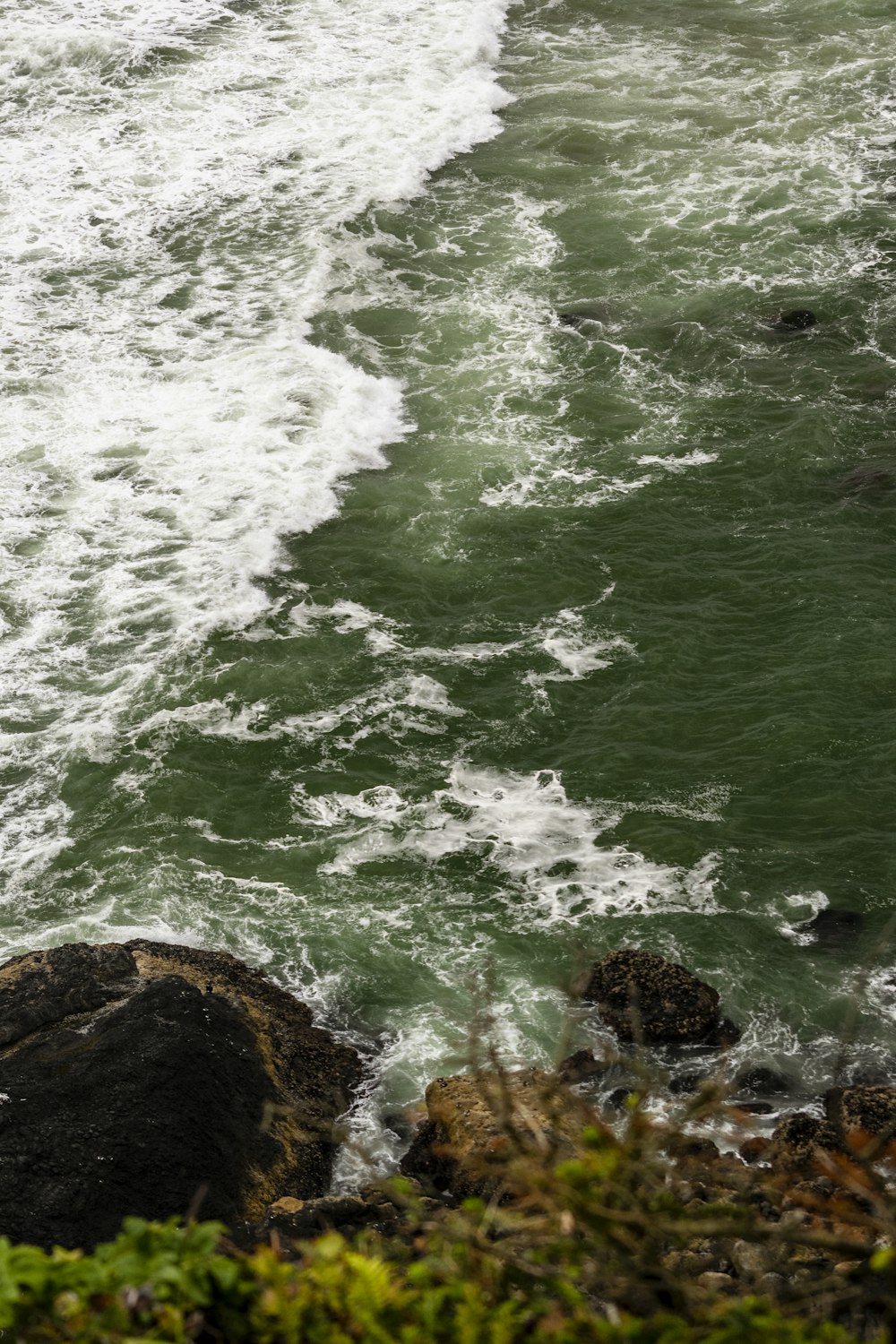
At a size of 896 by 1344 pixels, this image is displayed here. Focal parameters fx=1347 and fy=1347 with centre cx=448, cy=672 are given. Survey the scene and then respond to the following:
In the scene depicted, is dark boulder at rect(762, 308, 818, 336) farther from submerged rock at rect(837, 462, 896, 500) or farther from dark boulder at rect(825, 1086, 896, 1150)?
dark boulder at rect(825, 1086, 896, 1150)

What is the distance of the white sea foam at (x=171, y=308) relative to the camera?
1424 cm

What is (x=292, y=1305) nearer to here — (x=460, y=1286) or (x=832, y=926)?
(x=460, y=1286)

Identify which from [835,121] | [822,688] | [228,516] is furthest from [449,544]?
[835,121]

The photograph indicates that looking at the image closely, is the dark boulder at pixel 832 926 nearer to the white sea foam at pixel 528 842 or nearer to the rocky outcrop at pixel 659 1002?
the white sea foam at pixel 528 842

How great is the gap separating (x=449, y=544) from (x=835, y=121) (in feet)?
46.5

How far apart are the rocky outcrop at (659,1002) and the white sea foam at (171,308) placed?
502cm

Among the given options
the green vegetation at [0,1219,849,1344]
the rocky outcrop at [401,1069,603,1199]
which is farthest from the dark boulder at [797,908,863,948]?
the green vegetation at [0,1219,849,1344]

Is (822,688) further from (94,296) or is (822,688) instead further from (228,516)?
(94,296)

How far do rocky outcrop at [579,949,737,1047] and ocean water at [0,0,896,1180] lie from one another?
0.28m

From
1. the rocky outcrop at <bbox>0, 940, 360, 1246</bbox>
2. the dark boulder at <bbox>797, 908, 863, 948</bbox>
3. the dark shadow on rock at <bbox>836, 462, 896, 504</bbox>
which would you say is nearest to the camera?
the rocky outcrop at <bbox>0, 940, 360, 1246</bbox>

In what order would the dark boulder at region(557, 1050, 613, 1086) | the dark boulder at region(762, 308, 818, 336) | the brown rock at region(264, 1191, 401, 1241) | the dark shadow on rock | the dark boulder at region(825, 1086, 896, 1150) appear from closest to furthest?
the brown rock at region(264, 1191, 401, 1241), the dark boulder at region(825, 1086, 896, 1150), the dark boulder at region(557, 1050, 613, 1086), the dark shadow on rock, the dark boulder at region(762, 308, 818, 336)

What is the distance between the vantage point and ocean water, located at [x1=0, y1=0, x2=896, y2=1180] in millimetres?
10875

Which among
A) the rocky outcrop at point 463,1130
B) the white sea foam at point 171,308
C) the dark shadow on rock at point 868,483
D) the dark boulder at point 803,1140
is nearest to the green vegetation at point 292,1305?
the rocky outcrop at point 463,1130

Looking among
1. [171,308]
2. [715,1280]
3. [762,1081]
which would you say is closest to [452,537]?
[171,308]
